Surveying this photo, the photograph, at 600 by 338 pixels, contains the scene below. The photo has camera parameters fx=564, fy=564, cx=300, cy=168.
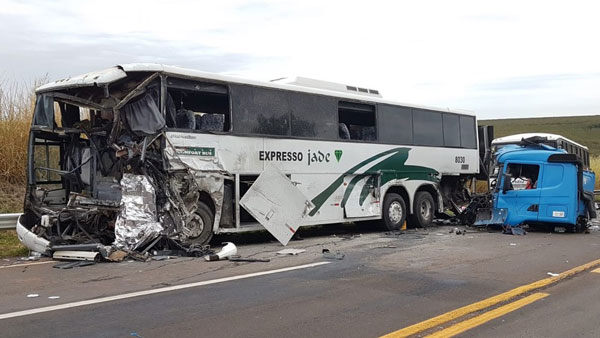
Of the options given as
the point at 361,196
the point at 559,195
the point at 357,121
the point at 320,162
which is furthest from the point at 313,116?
the point at 559,195

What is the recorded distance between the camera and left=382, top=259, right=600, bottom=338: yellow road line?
4.96m

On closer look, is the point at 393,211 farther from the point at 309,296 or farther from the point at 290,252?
the point at 309,296

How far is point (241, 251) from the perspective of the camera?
10.0 m

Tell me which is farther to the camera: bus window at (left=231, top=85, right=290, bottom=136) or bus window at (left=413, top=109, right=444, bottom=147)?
bus window at (left=413, top=109, right=444, bottom=147)

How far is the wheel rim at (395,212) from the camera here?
13.9 metres

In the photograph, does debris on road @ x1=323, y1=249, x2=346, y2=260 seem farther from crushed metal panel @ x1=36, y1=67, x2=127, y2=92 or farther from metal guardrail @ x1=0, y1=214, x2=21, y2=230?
metal guardrail @ x1=0, y1=214, x2=21, y2=230

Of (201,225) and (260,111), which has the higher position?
(260,111)

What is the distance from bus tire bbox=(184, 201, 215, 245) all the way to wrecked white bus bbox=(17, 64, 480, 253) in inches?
0.8

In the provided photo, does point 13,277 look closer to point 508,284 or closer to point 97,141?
point 97,141

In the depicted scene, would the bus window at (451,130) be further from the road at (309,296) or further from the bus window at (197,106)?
the bus window at (197,106)

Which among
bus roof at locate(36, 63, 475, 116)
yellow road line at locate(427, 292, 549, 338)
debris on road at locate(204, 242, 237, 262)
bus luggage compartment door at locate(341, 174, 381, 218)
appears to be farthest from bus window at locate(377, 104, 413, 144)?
yellow road line at locate(427, 292, 549, 338)

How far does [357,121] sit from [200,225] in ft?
16.9

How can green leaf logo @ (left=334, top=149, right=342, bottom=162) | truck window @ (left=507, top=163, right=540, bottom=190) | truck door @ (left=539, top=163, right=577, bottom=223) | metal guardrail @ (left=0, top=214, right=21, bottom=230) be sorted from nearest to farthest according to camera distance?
metal guardrail @ (left=0, top=214, right=21, bottom=230) < green leaf logo @ (left=334, top=149, right=342, bottom=162) < truck door @ (left=539, top=163, right=577, bottom=223) < truck window @ (left=507, top=163, right=540, bottom=190)

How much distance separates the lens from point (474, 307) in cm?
579
